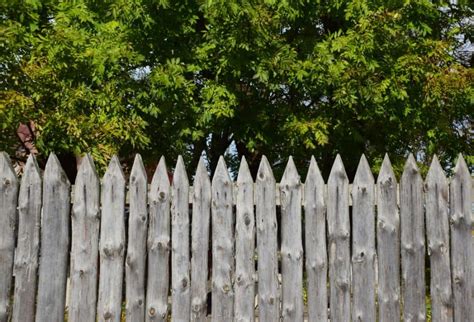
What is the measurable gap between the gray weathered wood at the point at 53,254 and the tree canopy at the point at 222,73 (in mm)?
2246

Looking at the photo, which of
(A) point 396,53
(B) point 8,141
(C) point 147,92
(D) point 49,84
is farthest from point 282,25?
(B) point 8,141

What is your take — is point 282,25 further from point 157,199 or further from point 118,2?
point 157,199

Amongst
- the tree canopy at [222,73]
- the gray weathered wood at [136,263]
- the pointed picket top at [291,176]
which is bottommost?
the gray weathered wood at [136,263]

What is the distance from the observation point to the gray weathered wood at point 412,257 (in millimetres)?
4289

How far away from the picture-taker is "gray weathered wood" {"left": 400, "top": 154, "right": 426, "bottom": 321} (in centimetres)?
429

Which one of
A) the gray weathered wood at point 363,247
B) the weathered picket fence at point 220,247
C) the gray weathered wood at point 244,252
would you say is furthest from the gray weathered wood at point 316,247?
the gray weathered wood at point 244,252

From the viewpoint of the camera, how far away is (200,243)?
13.9 ft

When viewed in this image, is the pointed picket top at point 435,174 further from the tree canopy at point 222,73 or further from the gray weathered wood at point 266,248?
the tree canopy at point 222,73

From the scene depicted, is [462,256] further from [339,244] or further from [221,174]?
[221,174]

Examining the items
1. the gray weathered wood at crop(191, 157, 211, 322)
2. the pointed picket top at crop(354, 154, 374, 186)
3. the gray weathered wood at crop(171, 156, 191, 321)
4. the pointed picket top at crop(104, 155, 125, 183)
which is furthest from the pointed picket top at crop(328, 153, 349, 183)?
the pointed picket top at crop(104, 155, 125, 183)

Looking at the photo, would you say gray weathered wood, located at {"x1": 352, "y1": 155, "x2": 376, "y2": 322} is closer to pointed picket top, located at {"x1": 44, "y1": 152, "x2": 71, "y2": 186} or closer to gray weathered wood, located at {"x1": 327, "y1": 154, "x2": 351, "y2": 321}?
gray weathered wood, located at {"x1": 327, "y1": 154, "x2": 351, "y2": 321}

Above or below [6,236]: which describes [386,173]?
above

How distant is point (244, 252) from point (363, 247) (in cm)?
92

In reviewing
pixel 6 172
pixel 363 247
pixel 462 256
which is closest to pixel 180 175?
pixel 6 172
